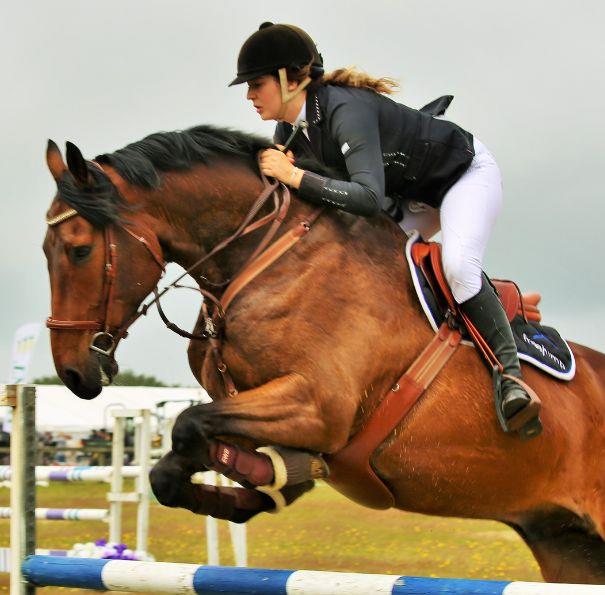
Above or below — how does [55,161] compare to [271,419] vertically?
above

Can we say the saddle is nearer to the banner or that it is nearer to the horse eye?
the horse eye

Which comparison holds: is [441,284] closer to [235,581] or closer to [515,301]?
[515,301]

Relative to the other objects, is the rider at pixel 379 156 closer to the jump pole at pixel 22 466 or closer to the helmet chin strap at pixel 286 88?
the helmet chin strap at pixel 286 88

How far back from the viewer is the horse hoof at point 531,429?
13.2ft

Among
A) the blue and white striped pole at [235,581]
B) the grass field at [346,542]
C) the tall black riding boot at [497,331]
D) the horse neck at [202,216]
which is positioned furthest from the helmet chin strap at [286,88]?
the grass field at [346,542]

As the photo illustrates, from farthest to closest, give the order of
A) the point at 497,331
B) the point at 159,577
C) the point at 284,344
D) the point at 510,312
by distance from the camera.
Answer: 1. the point at 510,312
2. the point at 497,331
3. the point at 284,344
4. the point at 159,577

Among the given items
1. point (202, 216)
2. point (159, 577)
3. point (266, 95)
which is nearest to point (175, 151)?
point (202, 216)

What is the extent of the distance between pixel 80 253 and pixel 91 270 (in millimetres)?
82

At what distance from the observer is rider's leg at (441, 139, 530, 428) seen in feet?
13.4

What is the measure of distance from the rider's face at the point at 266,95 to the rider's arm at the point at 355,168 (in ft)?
0.84

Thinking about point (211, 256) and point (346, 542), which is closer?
point (211, 256)

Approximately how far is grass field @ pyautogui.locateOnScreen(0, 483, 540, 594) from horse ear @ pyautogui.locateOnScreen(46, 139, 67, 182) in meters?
4.79

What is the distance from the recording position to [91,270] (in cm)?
374

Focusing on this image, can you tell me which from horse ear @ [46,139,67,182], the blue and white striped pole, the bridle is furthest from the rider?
the blue and white striped pole
